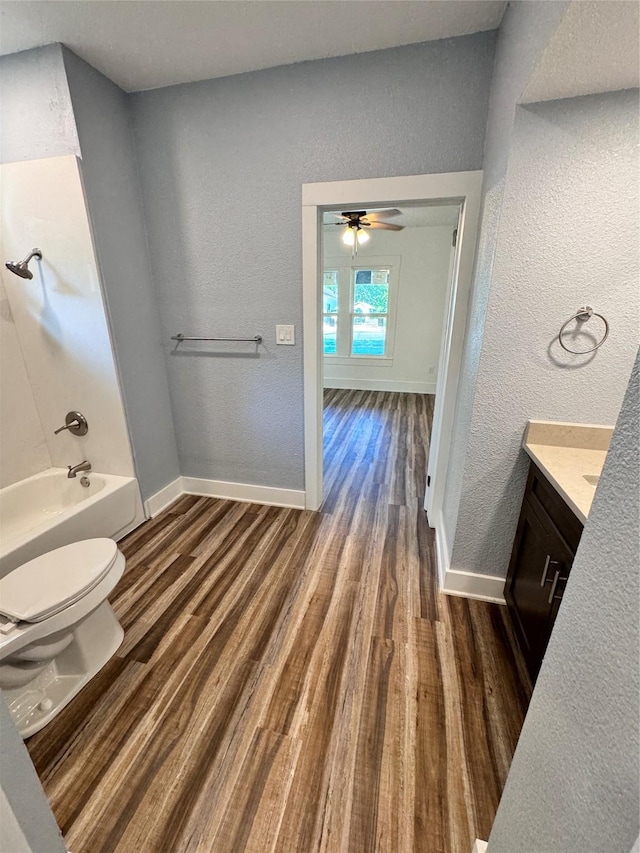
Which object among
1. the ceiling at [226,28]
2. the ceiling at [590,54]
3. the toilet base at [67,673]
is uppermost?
the ceiling at [226,28]

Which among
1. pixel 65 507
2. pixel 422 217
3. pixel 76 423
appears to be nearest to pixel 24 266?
pixel 76 423

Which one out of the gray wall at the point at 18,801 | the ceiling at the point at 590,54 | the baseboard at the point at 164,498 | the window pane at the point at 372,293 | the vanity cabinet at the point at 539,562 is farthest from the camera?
the window pane at the point at 372,293

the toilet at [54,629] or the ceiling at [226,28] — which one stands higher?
the ceiling at [226,28]

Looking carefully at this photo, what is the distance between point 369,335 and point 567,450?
4655 mm

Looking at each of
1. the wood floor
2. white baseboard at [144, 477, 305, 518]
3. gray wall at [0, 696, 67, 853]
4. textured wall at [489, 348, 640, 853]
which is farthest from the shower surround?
textured wall at [489, 348, 640, 853]

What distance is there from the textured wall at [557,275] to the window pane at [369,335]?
14.4ft

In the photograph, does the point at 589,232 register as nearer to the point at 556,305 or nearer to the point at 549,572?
the point at 556,305

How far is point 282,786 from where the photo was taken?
3.44 feet

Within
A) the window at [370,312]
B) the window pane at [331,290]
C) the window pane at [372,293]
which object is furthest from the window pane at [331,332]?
the window pane at [372,293]

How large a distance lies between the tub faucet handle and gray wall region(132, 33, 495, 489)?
0.56 meters

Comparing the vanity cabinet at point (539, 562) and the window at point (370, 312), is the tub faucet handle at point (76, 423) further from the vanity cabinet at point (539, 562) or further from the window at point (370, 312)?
the window at point (370, 312)

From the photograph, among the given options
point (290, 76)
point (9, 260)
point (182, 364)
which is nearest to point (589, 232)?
point (290, 76)

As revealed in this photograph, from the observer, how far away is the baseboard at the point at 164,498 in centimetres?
237

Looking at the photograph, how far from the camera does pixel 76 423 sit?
212cm
